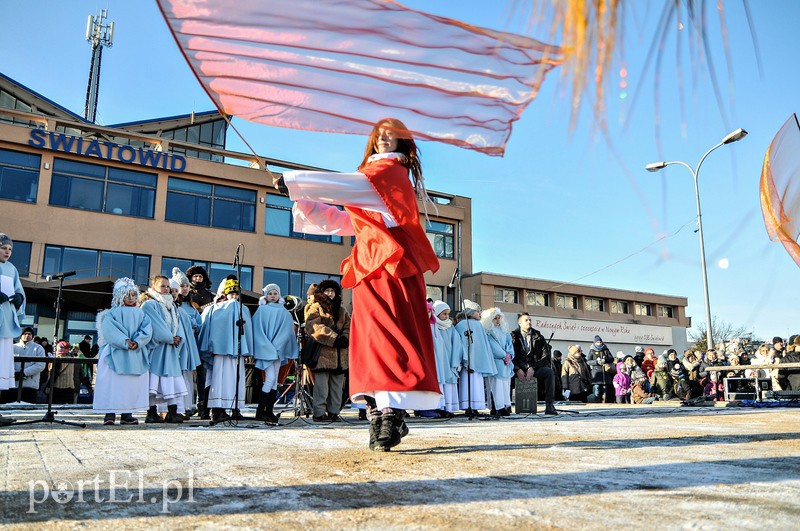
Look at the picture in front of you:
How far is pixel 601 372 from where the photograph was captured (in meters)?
18.3

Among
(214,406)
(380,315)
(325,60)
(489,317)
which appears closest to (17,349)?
(214,406)

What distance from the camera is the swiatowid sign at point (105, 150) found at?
2322cm

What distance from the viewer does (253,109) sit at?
9.58 ft

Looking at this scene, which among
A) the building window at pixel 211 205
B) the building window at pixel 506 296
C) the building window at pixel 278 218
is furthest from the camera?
the building window at pixel 506 296

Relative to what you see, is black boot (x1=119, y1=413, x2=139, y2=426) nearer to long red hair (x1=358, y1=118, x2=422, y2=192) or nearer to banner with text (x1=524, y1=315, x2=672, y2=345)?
long red hair (x1=358, y1=118, x2=422, y2=192)

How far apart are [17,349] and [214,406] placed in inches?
282

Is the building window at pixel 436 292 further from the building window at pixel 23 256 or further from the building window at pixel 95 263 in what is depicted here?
the building window at pixel 23 256

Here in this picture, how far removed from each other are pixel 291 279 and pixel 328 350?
19.7 metres

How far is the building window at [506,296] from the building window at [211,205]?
49.7ft

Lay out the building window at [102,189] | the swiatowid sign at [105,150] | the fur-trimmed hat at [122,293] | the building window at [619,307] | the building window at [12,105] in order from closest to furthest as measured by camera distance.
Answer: the fur-trimmed hat at [122,293] < the swiatowid sign at [105,150] < the building window at [102,189] < the building window at [12,105] < the building window at [619,307]

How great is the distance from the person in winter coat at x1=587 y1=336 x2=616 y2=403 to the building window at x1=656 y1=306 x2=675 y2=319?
28686 mm

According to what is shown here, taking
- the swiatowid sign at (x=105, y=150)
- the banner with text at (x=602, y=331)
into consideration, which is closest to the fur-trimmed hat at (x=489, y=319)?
the swiatowid sign at (x=105, y=150)

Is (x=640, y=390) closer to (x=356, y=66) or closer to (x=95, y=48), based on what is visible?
(x=356, y=66)

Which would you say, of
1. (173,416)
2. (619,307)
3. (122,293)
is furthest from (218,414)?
(619,307)
